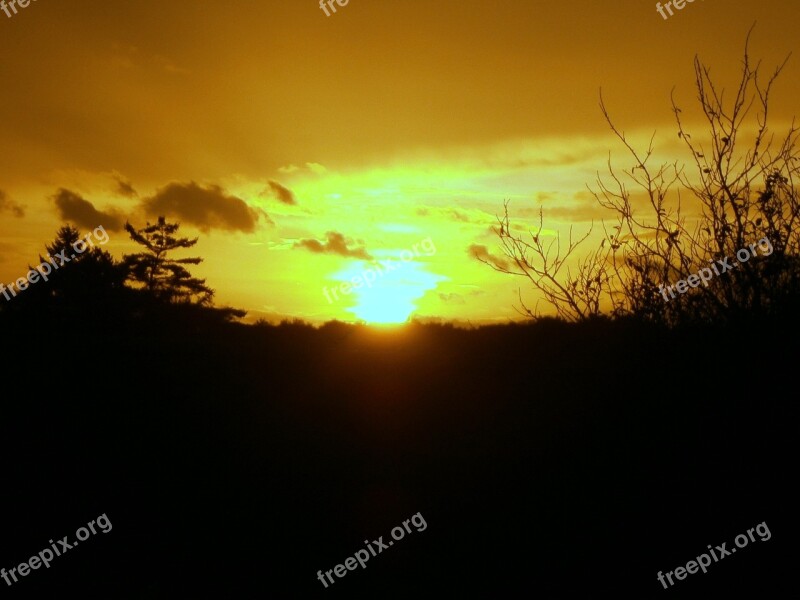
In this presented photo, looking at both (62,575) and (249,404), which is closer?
(62,575)

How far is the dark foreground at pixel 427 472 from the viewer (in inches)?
261

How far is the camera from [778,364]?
780cm

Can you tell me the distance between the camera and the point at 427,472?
326 inches

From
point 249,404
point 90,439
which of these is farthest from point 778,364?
point 90,439

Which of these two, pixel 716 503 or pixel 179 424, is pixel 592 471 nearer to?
pixel 716 503

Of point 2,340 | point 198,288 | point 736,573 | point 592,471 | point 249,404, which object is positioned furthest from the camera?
point 198,288

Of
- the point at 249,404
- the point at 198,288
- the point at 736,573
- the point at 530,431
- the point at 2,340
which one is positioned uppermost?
the point at 198,288

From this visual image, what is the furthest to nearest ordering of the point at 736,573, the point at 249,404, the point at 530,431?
1. the point at 249,404
2. the point at 530,431
3. the point at 736,573

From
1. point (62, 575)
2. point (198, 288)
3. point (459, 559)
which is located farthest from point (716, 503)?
point (198, 288)

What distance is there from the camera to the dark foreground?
6.64m

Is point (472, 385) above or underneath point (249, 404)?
underneath

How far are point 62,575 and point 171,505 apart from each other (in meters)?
1.35

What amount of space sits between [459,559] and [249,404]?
4.54 metres

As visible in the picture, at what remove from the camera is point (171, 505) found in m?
7.74
